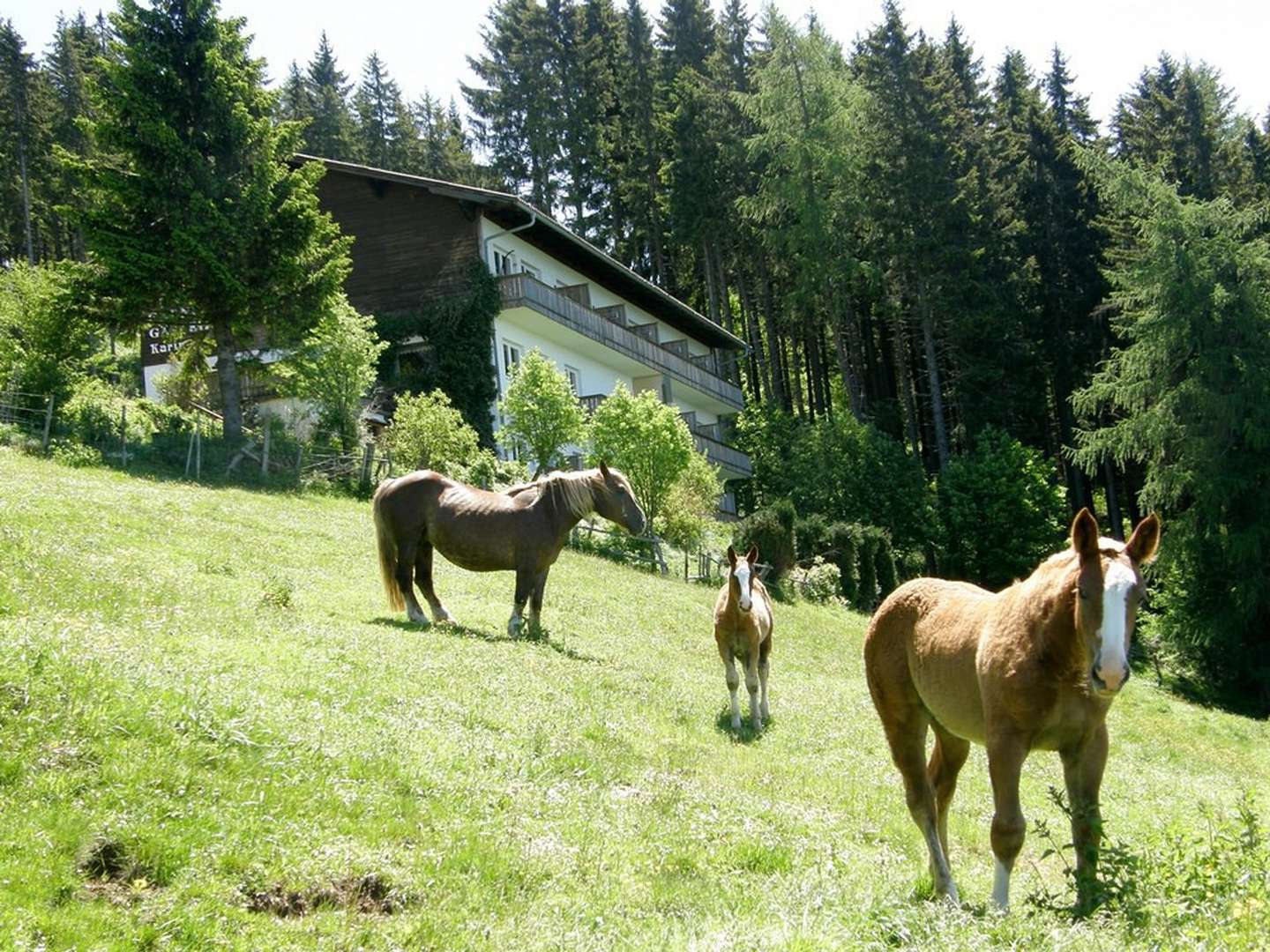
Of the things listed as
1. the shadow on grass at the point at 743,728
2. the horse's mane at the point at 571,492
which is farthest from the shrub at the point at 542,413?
the shadow on grass at the point at 743,728

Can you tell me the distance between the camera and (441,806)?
7.52 metres

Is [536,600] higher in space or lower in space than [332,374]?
lower

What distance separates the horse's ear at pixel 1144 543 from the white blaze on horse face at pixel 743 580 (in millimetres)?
8316

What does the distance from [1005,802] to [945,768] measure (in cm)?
132

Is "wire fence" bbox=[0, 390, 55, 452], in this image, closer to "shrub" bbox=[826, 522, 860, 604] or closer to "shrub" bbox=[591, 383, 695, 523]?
"shrub" bbox=[591, 383, 695, 523]

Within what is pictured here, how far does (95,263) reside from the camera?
31.9 m

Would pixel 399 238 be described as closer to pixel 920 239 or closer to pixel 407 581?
pixel 920 239

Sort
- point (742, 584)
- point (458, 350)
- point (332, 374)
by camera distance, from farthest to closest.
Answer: point (458, 350) < point (332, 374) < point (742, 584)

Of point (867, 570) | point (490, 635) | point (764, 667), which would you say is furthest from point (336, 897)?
point (867, 570)

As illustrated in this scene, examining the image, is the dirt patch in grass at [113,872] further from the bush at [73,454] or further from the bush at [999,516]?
the bush at [999,516]

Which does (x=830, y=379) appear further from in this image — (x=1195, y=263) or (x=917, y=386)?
(x=1195, y=263)

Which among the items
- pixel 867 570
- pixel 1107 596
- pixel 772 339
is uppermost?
pixel 772 339

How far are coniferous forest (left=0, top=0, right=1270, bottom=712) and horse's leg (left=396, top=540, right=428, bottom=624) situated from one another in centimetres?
1897

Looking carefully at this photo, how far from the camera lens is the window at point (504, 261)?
150 feet
